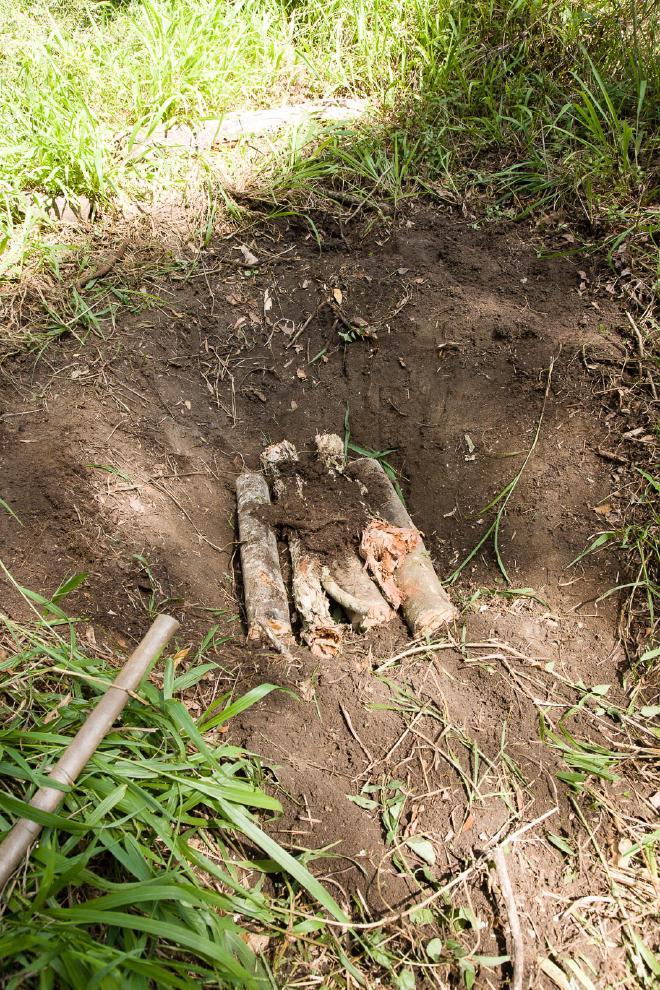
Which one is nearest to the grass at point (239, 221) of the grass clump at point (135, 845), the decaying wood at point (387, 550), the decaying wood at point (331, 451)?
the grass clump at point (135, 845)

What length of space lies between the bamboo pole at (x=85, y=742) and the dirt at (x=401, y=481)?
269 millimetres

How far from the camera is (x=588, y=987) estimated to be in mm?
1371

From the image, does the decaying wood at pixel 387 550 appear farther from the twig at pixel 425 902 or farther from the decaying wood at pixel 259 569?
the twig at pixel 425 902

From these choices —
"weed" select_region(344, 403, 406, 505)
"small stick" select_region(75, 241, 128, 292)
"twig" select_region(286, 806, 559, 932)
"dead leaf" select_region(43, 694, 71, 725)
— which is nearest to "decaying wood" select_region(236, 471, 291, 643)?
"weed" select_region(344, 403, 406, 505)

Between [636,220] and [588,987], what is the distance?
101 inches

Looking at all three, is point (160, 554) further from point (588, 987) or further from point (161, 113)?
point (161, 113)

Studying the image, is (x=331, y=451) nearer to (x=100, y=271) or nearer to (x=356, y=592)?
(x=356, y=592)

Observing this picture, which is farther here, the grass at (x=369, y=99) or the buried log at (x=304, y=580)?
the grass at (x=369, y=99)

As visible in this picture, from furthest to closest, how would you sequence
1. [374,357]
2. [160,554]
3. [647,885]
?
1. [374,357]
2. [160,554]
3. [647,885]

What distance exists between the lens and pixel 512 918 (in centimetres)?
143

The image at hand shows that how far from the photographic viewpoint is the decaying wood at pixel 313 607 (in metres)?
1.93

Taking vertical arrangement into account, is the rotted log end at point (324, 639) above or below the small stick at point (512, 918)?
above

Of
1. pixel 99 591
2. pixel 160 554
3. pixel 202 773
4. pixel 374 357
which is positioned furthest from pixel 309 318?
pixel 202 773

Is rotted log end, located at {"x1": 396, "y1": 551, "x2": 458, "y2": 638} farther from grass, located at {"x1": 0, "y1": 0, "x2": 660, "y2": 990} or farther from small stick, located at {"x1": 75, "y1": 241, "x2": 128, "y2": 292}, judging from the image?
small stick, located at {"x1": 75, "y1": 241, "x2": 128, "y2": 292}
